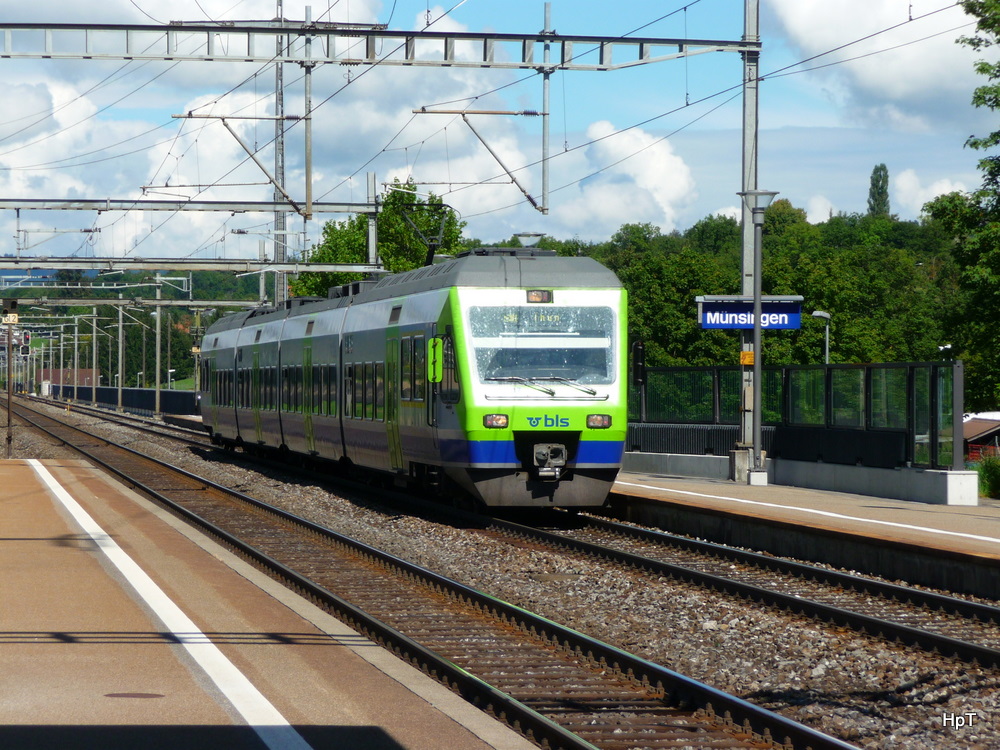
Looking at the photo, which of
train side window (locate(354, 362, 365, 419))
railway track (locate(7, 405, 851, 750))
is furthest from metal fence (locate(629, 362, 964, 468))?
railway track (locate(7, 405, 851, 750))

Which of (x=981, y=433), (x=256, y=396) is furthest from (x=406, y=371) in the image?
(x=981, y=433)

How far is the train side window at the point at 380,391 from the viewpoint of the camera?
73.5 ft

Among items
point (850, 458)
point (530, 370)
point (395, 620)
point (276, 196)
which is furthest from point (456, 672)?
point (276, 196)

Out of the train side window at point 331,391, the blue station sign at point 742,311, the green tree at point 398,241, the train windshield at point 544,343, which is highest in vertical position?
the green tree at point 398,241

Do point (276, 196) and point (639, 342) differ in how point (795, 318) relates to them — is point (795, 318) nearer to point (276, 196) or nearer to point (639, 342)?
point (639, 342)

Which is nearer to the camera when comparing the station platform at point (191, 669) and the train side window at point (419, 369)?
the station platform at point (191, 669)

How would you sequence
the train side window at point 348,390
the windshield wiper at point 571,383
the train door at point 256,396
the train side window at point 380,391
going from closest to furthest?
the windshield wiper at point 571,383 → the train side window at point 380,391 → the train side window at point 348,390 → the train door at point 256,396

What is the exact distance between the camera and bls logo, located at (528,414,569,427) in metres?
18.6

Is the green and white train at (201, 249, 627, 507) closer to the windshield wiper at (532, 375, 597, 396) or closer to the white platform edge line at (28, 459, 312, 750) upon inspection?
the windshield wiper at (532, 375, 597, 396)

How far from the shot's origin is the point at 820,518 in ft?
59.1

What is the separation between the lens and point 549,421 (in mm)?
18672

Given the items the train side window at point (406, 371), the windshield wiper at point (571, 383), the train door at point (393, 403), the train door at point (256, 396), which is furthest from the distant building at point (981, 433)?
the windshield wiper at point (571, 383)

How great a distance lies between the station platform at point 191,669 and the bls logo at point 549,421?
5.14 meters

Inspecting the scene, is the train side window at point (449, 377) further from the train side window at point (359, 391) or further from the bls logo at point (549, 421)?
the train side window at point (359, 391)
